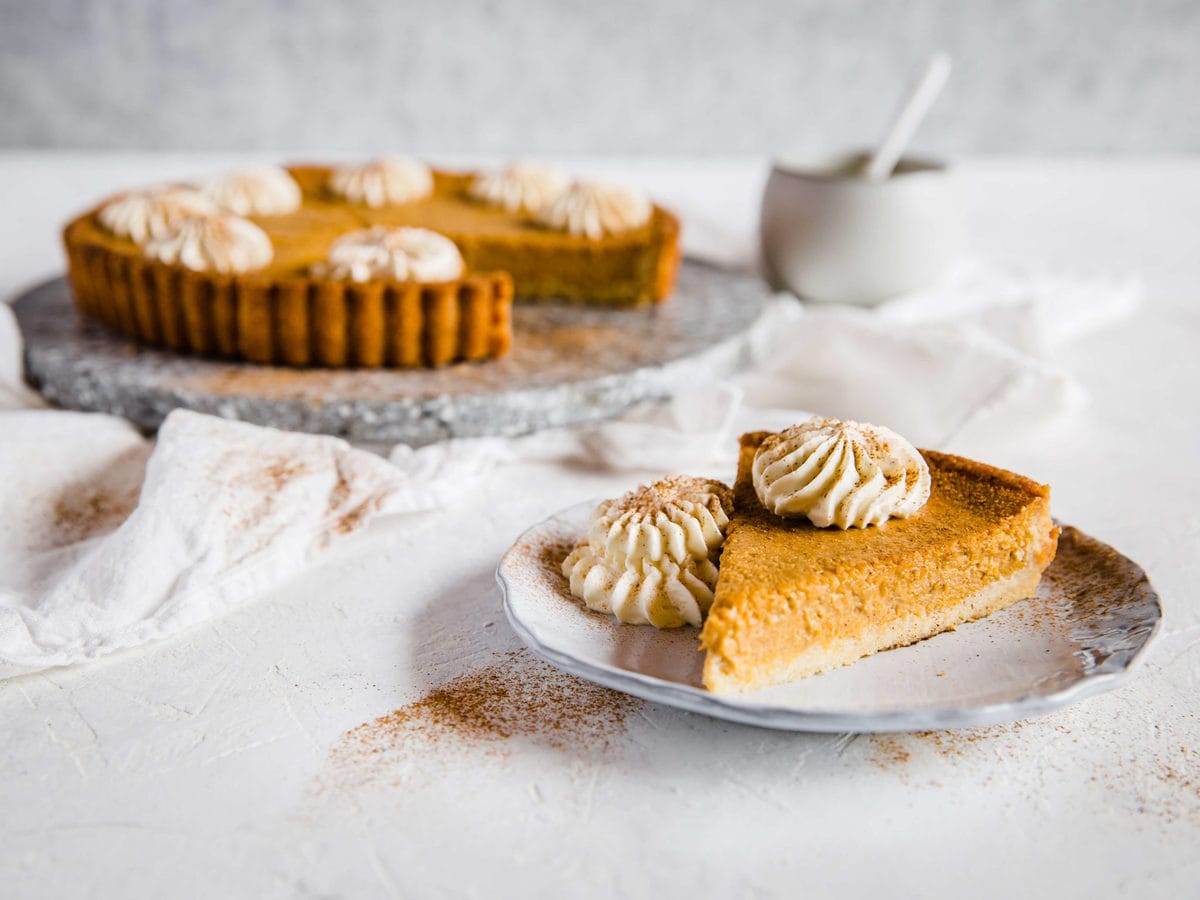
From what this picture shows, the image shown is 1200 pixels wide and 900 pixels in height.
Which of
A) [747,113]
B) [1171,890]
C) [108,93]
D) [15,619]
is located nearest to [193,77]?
[108,93]

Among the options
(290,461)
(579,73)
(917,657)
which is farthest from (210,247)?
(579,73)

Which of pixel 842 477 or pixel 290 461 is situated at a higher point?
pixel 842 477

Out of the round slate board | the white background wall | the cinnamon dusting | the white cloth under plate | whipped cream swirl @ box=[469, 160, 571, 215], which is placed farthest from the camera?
the white background wall

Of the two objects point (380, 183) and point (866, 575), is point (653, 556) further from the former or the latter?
point (380, 183)

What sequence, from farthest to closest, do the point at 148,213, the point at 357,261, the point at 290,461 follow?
the point at 148,213
the point at 357,261
the point at 290,461

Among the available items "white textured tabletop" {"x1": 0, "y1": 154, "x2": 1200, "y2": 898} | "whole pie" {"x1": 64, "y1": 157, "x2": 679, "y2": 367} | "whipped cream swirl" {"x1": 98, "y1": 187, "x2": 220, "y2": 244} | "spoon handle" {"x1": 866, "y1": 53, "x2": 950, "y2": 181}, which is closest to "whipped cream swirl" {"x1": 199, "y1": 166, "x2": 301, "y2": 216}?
"whole pie" {"x1": 64, "y1": 157, "x2": 679, "y2": 367}

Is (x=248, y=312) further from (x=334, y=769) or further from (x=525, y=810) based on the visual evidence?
(x=525, y=810)

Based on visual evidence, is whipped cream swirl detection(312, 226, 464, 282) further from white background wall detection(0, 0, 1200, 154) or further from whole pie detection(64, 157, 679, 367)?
white background wall detection(0, 0, 1200, 154)
